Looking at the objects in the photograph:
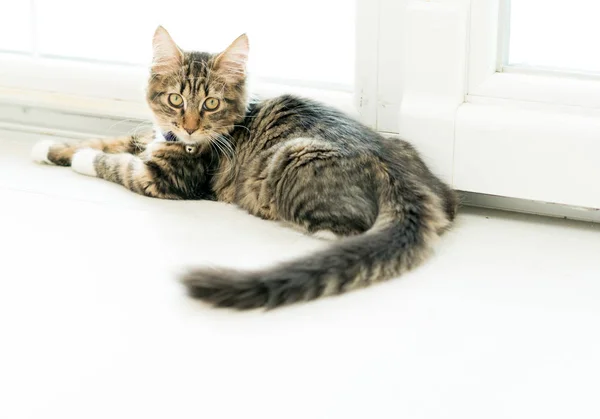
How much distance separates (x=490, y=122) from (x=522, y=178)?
0.14 meters

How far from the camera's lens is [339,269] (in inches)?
64.8

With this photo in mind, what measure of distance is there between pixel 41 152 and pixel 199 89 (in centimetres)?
49

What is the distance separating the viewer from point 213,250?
1.88 m

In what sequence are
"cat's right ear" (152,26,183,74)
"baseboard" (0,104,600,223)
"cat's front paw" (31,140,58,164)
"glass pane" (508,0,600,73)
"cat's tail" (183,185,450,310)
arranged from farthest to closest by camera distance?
"baseboard" (0,104,600,223), "cat's front paw" (31,140,58,164), "cat's right ear" (152,26,183,74), "glass pane" (508,0,600,73), "cat's tail" (183,185,450,310)

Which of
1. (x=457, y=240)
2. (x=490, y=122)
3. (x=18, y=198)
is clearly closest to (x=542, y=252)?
(x=457, y=240)

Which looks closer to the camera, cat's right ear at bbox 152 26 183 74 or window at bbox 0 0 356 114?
cat's right ear at bbox 152 26 183 74

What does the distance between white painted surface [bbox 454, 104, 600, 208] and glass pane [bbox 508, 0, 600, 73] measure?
0.44 feet

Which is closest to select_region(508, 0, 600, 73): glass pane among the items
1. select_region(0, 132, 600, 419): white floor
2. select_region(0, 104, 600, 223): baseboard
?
select_region(0, 132, 600, 419): white floor

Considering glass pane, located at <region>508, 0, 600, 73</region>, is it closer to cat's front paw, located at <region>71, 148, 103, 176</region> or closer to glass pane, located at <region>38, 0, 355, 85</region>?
glass pane, located at <region>38, 0, 355, 85</region>

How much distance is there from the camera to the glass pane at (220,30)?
2.23 meters

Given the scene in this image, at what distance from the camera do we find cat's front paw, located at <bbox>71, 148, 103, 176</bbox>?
228 cm

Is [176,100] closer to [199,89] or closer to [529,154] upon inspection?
[199,89]

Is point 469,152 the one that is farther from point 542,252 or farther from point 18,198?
point 18,198

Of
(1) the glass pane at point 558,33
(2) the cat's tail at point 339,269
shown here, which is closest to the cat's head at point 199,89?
(2) the cat's tail at point 339,269
